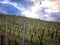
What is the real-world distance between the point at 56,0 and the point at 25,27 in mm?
547

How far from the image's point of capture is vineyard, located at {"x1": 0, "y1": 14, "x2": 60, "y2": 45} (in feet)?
6.43

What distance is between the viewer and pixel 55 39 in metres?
1.94

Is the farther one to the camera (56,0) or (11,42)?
(11,42)

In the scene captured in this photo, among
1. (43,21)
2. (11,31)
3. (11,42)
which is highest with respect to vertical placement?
(43,21)

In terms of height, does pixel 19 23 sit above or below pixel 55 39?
above

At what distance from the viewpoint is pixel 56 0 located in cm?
197

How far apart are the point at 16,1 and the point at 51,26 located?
1.96ft

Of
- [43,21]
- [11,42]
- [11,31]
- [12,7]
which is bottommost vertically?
[11,42]

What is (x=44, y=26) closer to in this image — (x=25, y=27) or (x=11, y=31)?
(x=25, y=27)

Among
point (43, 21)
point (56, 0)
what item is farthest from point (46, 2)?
point (43, 21)

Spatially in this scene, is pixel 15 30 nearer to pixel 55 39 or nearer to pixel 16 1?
pixel 16 1

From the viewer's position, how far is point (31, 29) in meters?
2.05

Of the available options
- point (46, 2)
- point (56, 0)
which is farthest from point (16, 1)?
point (56, 0)

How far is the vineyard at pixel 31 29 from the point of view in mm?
1961
